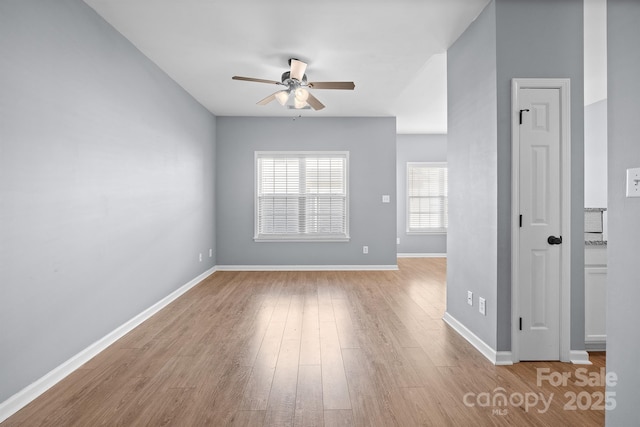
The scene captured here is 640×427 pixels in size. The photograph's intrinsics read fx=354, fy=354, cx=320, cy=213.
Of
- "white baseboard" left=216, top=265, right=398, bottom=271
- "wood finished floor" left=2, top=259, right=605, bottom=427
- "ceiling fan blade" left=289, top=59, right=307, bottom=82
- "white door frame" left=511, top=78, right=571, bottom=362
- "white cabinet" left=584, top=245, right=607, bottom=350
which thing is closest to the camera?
"wood finished floor" left=2, top=259, right=605, bottom=427

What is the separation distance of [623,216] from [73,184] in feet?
10.7

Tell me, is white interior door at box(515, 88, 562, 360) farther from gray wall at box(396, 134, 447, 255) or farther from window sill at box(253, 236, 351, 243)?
gray wall at box(396, 134, 447, 255)

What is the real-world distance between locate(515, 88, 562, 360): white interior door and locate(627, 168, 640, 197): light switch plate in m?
1.27

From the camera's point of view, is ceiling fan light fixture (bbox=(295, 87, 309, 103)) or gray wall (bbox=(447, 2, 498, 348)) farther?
ceiling fan light fixture (bbox=(295, 87, 309, 103))

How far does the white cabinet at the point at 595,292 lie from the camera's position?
109 inches

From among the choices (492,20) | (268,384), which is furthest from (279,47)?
(268,384)

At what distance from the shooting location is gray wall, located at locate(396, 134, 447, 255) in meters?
8.06

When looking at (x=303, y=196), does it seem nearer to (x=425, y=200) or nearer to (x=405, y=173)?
(x=405, y=173)

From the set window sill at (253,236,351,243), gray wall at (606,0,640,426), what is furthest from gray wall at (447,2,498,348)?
window sill at (253,236,351,243)

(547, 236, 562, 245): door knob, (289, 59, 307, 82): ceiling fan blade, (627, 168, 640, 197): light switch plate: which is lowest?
(547, 236, 562, 245): door knob

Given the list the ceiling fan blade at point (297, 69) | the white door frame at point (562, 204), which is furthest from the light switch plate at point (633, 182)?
the ceiling fan blade at point (297, 69)

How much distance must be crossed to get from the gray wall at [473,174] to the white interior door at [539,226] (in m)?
0.20

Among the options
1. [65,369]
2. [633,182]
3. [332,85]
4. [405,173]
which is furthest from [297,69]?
[405,173]

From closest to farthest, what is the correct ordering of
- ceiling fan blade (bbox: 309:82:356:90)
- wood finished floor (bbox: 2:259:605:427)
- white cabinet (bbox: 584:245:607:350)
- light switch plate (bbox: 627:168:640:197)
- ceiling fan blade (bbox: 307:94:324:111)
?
light switch plate (bbox: 627:168:640:197) < wood finished floor (bbox: 2:259:605:427) < white cabinet (bbox: 584:245:607:350) < ceiling fan blade (bbox: 309:82:356:90) < ceiling fan blade (bbox: 307:94:324:111)
